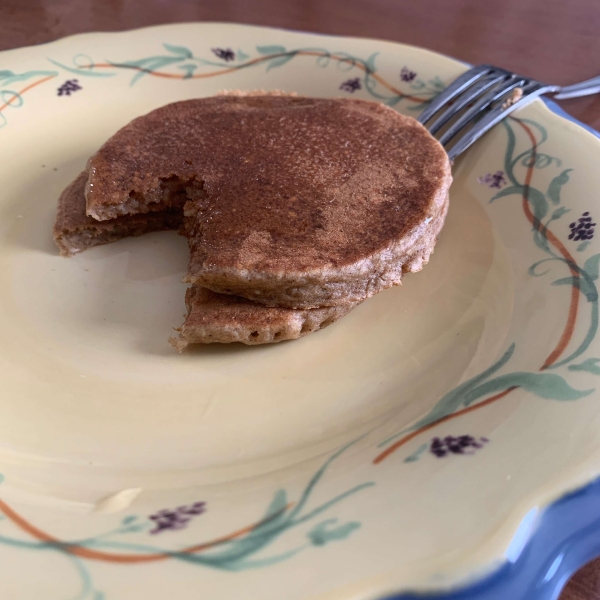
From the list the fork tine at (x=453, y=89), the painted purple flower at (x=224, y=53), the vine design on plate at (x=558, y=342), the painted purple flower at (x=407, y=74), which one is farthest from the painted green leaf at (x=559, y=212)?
the painted purple flower at (x=224, y=53)

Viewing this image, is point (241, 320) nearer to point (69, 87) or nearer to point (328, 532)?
point (328, 532)

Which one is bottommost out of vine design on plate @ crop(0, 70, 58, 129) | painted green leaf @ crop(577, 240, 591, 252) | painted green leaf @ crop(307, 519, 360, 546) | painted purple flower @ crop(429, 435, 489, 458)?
painted green leaf @ crop(307, 519, 360, 546)

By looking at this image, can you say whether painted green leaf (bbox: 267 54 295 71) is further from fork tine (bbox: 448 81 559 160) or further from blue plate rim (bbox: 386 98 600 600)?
blue plate rim (bbox: 386 98 600 600)

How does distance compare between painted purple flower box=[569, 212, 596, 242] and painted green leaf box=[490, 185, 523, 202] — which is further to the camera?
painted green leaf box=[490, 185, 523, 202]

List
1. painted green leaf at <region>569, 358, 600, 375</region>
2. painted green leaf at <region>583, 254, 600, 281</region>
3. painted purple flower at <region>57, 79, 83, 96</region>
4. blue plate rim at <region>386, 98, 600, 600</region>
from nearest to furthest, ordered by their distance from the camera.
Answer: blue plate rim at <region>386, 98, 600, 600</region> < painted green leaf at <region>569, 358, 600, 375</region> < painted green leaf at <region>583, 254, 600, 281</region> < painted purple flower at <region>57, 79, 83, 96</region>

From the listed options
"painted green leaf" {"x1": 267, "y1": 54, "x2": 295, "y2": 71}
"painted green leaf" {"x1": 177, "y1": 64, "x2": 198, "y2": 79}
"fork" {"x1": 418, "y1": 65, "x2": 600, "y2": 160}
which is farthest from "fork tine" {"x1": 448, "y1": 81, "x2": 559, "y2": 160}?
"painted green leaf" {"x1": 177, "y1": 64, "x2": 198, "y2": 79}

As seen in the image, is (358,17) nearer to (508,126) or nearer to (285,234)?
(508,126)
